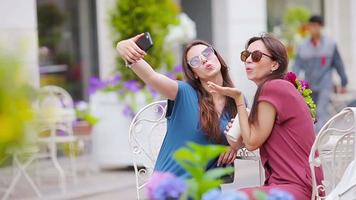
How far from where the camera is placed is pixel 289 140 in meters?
3.89

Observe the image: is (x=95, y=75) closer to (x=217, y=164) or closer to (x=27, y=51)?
(x=217, y=164)

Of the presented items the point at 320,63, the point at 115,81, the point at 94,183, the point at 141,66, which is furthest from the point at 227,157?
the point at 320,63

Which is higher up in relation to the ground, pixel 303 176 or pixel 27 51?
pixel 27 51

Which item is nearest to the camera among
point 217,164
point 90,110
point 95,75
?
point 217,164

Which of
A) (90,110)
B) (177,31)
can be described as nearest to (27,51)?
(90,110)

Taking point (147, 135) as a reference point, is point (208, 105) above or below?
above

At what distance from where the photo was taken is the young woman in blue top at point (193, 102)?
4.02 metres

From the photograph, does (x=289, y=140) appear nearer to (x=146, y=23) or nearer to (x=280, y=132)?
(x=280, y=132)

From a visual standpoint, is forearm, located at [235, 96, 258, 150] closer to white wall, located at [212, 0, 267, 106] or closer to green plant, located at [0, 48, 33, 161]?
green plant, located at [0, 48, 33, 161]

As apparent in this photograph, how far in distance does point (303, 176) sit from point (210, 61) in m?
0.80

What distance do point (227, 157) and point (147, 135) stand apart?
828 millimetres

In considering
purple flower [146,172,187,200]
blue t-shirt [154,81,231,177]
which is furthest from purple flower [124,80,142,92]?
purple flower [146,172,187,200]

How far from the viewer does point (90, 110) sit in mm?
9477

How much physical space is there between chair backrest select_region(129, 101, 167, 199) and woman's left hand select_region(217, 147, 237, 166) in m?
0.74
